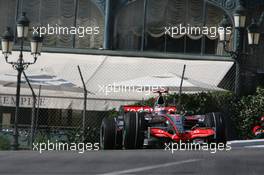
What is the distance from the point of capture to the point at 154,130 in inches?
570

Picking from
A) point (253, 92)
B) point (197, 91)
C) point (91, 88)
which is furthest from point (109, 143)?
point (253, 92)

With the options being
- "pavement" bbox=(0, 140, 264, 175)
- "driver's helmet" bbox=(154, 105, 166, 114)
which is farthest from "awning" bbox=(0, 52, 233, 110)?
"pavement" bbox=(0, 140, 264, 175)

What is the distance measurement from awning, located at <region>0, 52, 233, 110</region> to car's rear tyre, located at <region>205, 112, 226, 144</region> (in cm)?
771

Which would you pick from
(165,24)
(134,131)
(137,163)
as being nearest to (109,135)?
(134,131)

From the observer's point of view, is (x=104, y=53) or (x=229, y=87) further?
(x=104, y=53)

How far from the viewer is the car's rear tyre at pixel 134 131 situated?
13633 millimetres

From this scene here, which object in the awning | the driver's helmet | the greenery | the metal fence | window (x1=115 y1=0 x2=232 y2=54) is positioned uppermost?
window (x1=115 y1=0 x2=232 y2=54)

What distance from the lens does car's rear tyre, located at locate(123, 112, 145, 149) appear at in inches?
537

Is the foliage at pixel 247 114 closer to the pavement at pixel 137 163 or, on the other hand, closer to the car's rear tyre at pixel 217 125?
the car's rear tyre at pixel 217 125

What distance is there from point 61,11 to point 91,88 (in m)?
4.47

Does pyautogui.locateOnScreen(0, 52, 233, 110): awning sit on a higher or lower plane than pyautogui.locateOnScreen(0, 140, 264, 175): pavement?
higher

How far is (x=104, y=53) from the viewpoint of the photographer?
27.2 m

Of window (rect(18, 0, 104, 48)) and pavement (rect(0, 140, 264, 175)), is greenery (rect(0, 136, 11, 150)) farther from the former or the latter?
pavement (rect(0, 140, 264, 175))

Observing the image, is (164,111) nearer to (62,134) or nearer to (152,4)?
(62,134)
